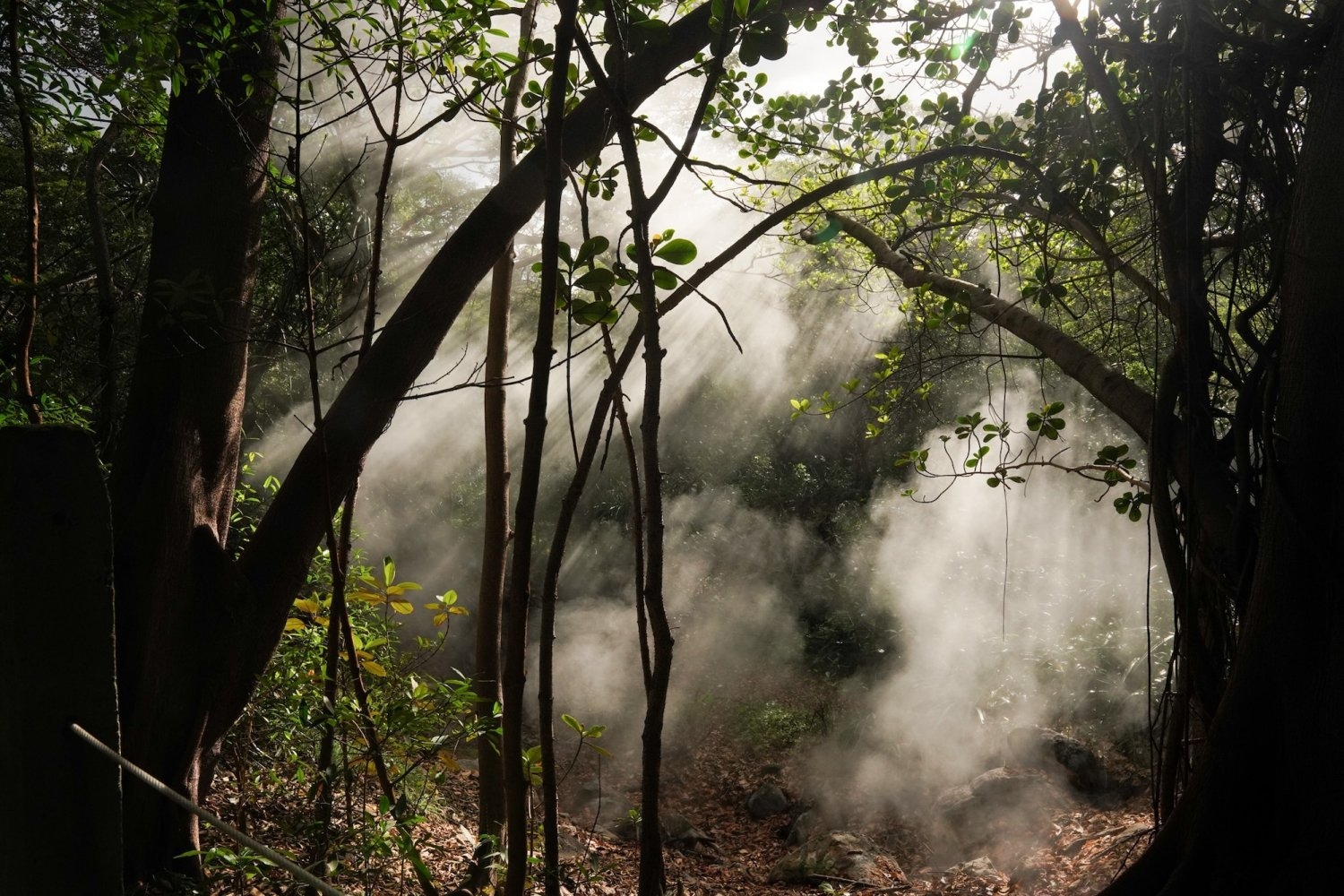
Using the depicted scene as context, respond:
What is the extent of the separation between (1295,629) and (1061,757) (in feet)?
18.5

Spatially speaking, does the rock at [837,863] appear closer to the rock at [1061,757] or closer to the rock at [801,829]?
the rock at [801,829]

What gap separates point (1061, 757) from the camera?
6.09 meters

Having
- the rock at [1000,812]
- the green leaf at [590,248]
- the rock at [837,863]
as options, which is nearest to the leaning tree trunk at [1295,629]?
the green leaf at [590,248]

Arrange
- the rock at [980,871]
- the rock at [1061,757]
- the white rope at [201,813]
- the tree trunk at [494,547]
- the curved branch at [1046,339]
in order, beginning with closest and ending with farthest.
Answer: the white rope at [201,813]
the curved branch at [1046,339]
the tree trunk at [494,547]
the rock at [980,871]
the rock at [1061,757]

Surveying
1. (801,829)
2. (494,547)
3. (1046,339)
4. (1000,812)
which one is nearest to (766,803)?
(801,829)

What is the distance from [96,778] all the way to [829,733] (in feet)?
24.1

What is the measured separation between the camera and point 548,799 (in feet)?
3.66

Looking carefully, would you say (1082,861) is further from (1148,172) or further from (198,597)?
(198,597)

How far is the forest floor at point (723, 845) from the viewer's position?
9.67ft

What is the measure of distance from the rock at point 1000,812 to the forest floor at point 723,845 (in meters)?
0.08

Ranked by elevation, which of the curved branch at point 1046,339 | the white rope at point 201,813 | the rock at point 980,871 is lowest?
the rock at point 980,871

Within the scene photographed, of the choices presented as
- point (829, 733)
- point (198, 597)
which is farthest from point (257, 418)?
point (198, 597)

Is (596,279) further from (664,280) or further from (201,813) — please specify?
(201,813)

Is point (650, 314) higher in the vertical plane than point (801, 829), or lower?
higher
